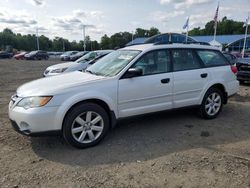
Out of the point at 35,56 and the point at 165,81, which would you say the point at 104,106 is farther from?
the point at 35,56

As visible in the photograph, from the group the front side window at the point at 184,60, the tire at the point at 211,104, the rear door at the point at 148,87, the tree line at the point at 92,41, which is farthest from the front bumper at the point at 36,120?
the tree line at the point at 92,41

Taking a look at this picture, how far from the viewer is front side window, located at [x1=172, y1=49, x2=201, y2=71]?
4.89 meters

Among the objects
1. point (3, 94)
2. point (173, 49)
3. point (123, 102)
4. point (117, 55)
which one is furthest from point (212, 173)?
point (3, 94)

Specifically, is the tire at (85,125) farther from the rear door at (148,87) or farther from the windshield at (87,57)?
the windshield at (87,57)

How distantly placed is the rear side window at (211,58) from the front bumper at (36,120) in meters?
3.29

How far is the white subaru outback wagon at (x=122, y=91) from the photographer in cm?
373

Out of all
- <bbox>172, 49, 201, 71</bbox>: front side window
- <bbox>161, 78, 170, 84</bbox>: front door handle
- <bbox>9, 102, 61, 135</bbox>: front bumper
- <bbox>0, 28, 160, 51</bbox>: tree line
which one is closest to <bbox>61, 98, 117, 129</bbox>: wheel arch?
<bbox>9, 102, 61, 135</bbox>: front bumper

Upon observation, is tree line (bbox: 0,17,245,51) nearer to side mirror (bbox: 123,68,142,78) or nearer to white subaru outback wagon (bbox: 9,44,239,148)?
white subaru outback wagon (bbox: 9,44,239,148)

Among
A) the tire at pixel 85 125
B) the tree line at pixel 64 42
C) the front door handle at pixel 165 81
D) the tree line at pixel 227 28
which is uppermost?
the tree line at pixel 227 28

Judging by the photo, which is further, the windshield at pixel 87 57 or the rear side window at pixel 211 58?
the windshield at pixel 87 57

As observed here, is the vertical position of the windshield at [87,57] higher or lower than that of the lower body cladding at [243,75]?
higher

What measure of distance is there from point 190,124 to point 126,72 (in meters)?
1.91

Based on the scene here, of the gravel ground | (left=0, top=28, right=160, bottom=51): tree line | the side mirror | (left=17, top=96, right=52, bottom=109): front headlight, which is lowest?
the gravel ground

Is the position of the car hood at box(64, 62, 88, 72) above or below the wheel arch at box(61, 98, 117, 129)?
above
